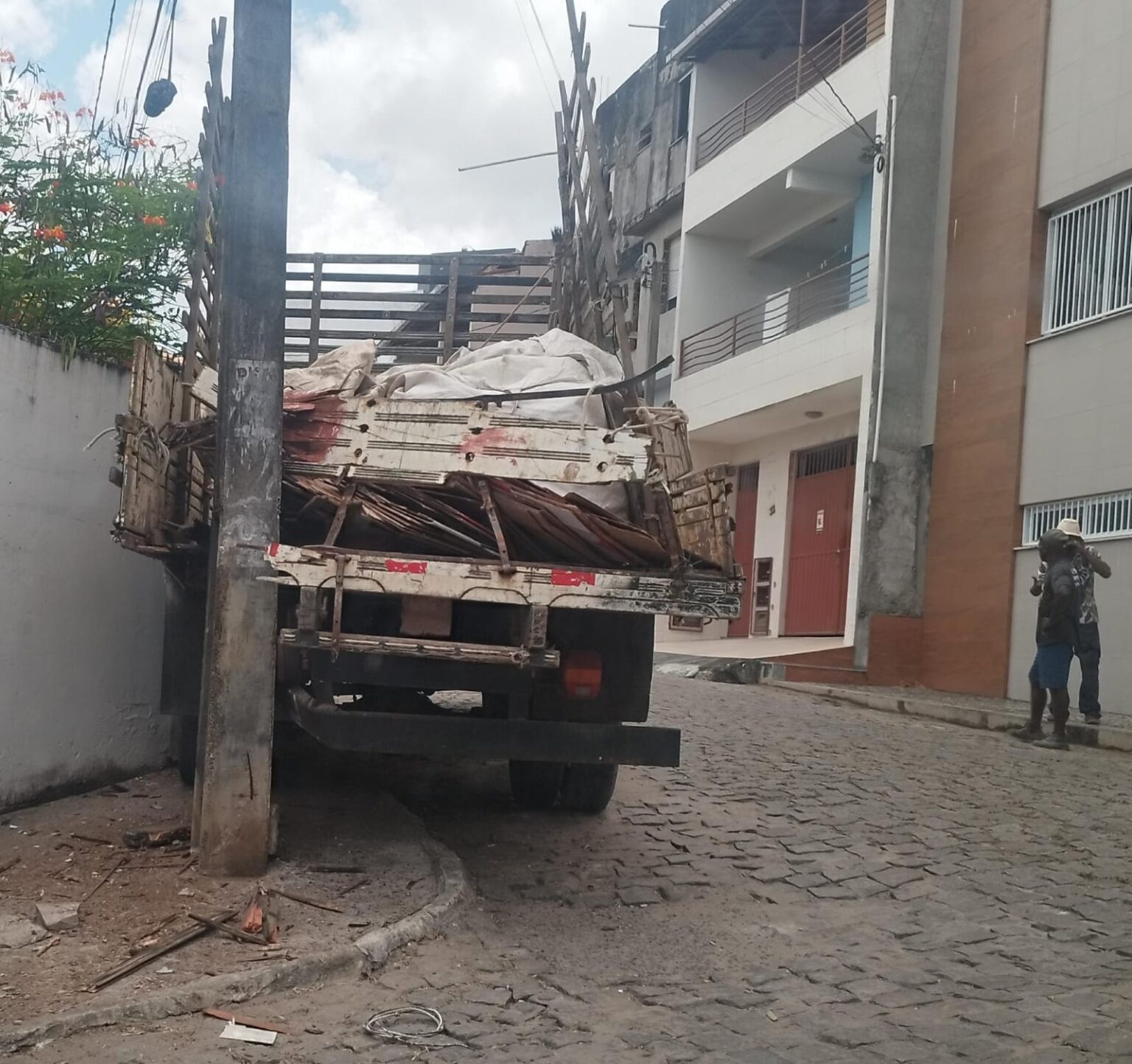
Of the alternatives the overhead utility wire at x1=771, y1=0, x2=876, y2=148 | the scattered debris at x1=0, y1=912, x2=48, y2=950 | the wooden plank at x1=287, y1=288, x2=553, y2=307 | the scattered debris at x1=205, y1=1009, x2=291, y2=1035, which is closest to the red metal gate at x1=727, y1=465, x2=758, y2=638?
the overhead utility wire at x1=771, y1=0, x2=876, y2=148

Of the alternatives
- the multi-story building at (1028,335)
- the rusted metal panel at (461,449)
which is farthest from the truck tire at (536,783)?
the multi-story building at (1028,335)

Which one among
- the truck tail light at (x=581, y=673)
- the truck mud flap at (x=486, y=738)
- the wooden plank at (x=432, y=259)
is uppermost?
the wooden plank at (x=432, y=259)

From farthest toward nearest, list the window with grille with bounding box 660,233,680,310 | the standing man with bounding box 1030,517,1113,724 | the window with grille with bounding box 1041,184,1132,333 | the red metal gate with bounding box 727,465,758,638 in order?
the window with grille with bounding box 660,233,680,310 → the red metal gate with bounding box 727,465,758,638 → the window with grille with bounding box 1041,184,1132,333 → the standing man with bounding box 1030,517,1113,724

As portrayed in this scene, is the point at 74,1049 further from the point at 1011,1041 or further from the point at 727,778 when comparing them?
the point at 727,778

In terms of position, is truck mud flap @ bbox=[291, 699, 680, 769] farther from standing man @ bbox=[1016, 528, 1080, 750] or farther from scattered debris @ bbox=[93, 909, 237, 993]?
standing man @ bbox=[1016, 528, 1080, 750]

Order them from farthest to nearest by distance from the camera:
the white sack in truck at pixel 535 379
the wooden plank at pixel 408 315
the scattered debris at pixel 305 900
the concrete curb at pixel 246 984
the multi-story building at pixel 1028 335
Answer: the multi-story building at pixel 1028 335
the wooden plank at pixel 408 315
the white sack in truck at pixel 535 379
the scattered debris at pixel 305 900
the concrete curb at pixel 246 984

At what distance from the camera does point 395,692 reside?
566 centimetres

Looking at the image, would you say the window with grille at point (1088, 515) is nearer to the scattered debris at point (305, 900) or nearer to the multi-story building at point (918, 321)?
the multi-story building at point (918, 321)

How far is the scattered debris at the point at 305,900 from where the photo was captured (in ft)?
15.0

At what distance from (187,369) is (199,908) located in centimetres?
340

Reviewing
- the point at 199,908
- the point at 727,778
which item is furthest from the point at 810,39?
the point at 199,908

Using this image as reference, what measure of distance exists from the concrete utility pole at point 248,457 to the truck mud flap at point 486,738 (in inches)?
10.6

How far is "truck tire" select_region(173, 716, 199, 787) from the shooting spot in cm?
645

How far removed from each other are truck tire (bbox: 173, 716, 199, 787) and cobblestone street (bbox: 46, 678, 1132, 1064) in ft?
3.76
